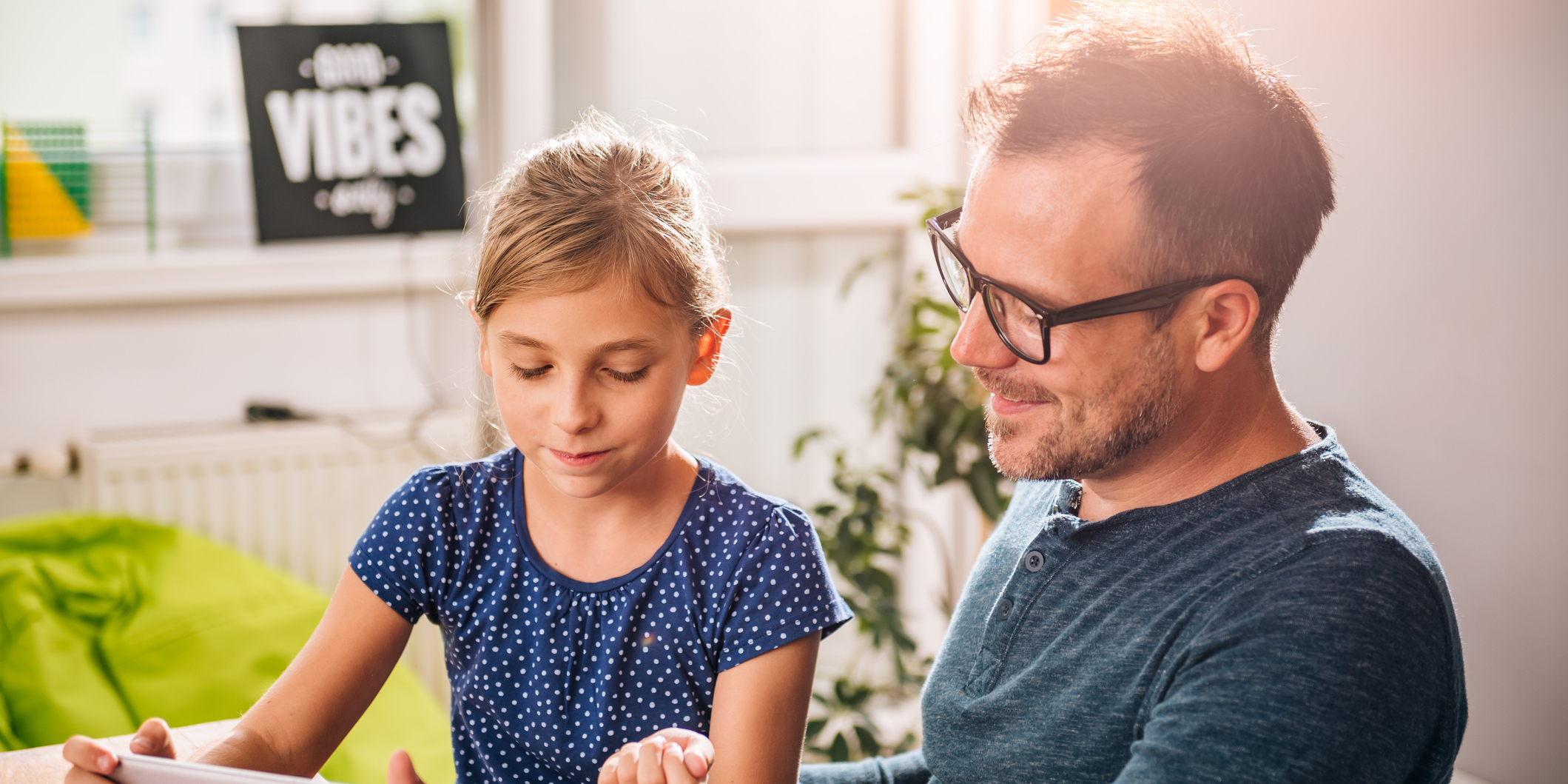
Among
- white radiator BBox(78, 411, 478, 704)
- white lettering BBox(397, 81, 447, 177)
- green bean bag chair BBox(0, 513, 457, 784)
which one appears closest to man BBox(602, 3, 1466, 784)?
green bean bag chair BBox(0, 513, 457, 784)

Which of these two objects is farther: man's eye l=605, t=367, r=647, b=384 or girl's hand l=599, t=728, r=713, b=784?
man's eye l=605, t=367, r=647, b=384

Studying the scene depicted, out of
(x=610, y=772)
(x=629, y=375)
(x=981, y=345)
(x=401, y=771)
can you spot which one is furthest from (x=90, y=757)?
(x=981, y=345)

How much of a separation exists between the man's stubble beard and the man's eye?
0.29 meters

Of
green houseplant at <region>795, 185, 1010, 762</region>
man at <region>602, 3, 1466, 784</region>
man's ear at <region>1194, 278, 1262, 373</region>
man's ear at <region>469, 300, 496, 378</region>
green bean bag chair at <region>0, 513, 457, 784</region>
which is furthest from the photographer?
green houseplant at <region>795, 185, 1010, 762</region>

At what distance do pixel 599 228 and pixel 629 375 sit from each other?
0.12 meters

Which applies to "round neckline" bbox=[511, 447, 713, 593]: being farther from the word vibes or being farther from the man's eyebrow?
the word vibes

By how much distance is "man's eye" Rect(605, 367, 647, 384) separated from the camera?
0.92m

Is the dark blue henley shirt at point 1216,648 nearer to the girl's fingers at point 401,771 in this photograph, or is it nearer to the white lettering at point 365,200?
the girl's fingers at point 401,771

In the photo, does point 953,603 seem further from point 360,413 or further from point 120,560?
point 120,560

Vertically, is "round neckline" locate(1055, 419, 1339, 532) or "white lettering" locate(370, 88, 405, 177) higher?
"white lettering" locate(370, 88, 405, 177)

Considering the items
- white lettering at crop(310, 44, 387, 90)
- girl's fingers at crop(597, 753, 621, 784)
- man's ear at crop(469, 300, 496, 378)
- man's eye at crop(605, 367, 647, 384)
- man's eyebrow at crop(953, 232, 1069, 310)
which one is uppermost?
white lettering at crop(310, 44, 387, 90)

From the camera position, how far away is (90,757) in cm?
77

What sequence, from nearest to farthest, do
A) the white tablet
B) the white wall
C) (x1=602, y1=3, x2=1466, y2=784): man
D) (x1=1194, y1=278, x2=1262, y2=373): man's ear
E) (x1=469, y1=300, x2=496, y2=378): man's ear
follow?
the white tablet
(x1=602, y1=3, x2=1466, y2=784): man
(x1=1194, y1=278, x2=1262, y2=373): man's ear
(x1=469, y1=300, x2=496, y2=378): man's ear
the white wall

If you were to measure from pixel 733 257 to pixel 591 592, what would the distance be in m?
1.35
